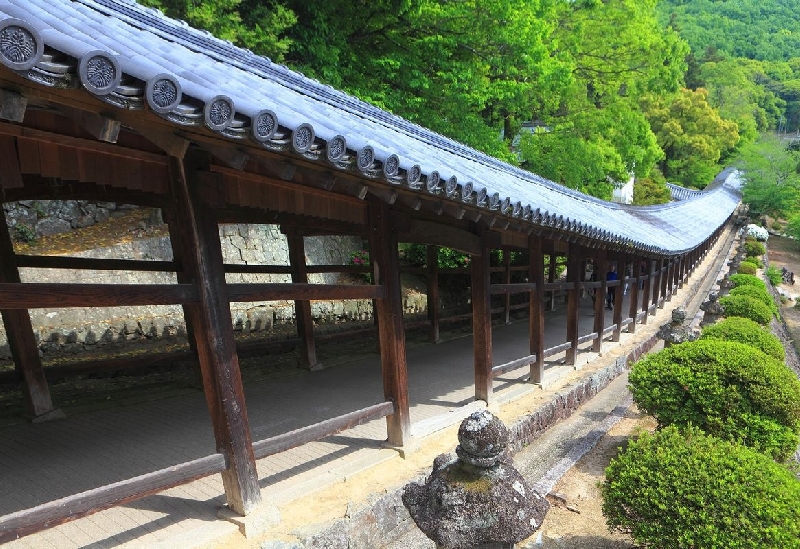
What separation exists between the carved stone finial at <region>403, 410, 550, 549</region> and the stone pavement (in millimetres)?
1738

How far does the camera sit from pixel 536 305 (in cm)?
779

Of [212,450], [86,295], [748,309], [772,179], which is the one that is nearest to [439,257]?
[748,309]

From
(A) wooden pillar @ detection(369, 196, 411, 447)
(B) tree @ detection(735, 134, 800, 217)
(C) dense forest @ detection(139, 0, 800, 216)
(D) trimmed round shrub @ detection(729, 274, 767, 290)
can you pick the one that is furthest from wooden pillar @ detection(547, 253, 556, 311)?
(B) tree @ detection(735, 134, 800, 217)

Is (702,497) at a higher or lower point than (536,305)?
lower

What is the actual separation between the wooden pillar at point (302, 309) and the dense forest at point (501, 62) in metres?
5.00

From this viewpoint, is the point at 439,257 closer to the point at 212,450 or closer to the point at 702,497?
the point at 212,450

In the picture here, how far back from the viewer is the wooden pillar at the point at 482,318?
6.43 meters

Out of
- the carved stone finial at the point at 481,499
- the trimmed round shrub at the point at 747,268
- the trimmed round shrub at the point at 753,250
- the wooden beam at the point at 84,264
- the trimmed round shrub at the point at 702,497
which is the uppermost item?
the wooden beam at the point at 84,264

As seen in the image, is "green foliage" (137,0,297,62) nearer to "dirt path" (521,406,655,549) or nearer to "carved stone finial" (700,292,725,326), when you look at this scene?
"dirt path" (521,406,655,549)

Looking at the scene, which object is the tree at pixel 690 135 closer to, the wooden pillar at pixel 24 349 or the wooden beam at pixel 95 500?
the wooden pillar at pixel 24 349

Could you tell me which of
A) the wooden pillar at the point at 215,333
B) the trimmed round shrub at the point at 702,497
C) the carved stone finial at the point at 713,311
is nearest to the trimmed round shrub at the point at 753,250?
the carved stone finial at the point at 713,311

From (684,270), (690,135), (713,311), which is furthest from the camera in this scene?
(690,135)

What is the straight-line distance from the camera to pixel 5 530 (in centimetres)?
272

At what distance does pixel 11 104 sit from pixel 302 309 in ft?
20.0
